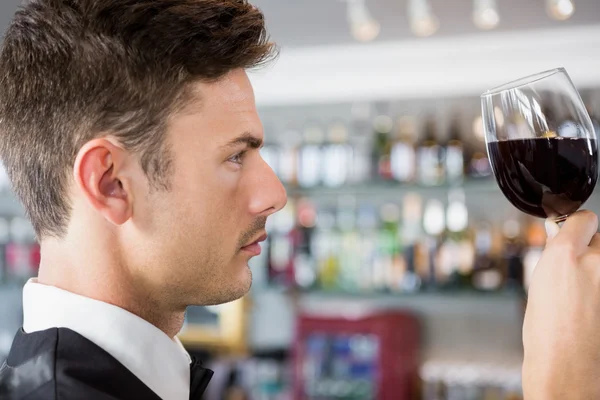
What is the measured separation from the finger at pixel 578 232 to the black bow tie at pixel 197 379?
19.7 inches

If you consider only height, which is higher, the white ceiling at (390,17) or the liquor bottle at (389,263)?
the white ceiling at (390,17)

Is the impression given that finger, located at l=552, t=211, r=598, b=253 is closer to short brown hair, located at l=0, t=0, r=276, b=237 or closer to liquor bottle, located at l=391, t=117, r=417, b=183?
short brown hair, located at l=0, t=0, r=276, b=237

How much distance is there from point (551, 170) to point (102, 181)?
0.56 m

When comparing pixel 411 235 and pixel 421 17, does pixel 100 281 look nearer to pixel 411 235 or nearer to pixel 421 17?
pixel 421 17

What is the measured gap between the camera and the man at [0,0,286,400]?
0.95 m

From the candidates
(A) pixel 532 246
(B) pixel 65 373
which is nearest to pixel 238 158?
(B) pixel 65 373

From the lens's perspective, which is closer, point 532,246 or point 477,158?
point 532,246

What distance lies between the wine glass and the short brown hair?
378mm

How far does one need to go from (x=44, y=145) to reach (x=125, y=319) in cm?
26

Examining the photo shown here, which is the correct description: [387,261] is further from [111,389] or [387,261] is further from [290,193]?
[111,389]

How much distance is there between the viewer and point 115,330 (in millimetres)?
930

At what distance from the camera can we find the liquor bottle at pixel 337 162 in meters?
4.27

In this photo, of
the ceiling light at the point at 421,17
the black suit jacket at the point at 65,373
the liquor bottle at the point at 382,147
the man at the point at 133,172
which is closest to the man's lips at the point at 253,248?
the man at the point at 133,172

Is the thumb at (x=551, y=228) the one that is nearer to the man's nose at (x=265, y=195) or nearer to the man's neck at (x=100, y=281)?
the man's nose at (x=265, y=195)
